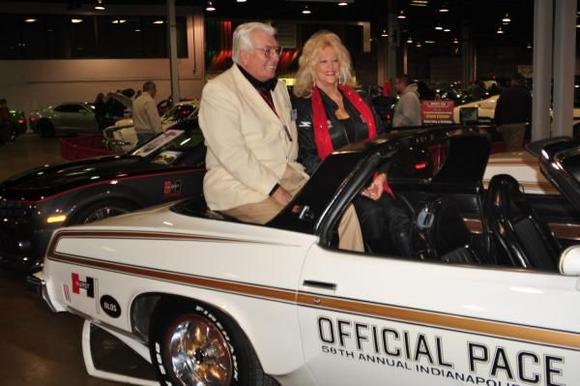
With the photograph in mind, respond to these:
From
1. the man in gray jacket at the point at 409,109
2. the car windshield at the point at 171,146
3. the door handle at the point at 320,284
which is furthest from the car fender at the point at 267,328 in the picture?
the man in gray jacket at the point at 409,109

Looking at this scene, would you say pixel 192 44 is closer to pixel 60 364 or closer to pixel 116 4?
pixel 116 4

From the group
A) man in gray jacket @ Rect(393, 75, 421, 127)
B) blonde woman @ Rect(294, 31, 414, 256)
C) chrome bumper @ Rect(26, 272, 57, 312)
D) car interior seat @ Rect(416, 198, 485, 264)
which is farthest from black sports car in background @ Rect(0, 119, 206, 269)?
man in gray jacket @ Rect(393, 75, 421, 127)

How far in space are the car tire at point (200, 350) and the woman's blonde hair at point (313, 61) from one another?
4.44 ft

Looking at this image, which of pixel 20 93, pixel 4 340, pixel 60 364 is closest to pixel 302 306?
pixel 60 364

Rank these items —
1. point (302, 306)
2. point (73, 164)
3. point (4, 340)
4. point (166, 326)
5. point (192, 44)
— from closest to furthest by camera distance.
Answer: point (302, 306)
point (166, 326)
point (4, 340)
point (73, 164)
point (192, 44)

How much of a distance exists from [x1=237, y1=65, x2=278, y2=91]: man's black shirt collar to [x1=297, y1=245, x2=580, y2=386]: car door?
4.12 ft

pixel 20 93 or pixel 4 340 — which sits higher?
pixel 20 93

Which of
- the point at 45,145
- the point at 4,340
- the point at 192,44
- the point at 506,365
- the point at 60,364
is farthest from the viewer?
the point at 192,44

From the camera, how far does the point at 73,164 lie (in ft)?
23.5

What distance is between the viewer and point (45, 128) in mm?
26969

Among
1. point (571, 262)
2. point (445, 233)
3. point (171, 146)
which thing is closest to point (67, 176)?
point (171, 146)

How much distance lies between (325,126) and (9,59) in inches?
1233

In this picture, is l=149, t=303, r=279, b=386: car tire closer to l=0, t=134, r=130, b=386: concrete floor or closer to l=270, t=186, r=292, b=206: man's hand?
l=270, t=186, r=292, b=206: man's hand

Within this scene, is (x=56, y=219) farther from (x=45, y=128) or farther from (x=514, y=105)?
(x=45, y=128)
